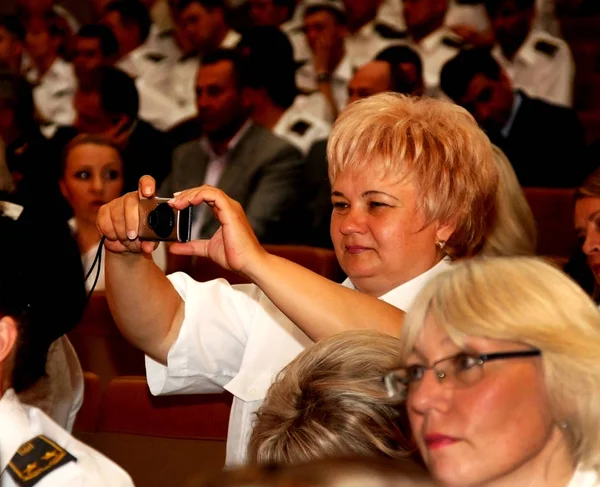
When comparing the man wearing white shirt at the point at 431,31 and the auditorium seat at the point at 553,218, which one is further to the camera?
the man wearing white shirt at the point at 431,31

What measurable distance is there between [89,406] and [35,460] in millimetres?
1020

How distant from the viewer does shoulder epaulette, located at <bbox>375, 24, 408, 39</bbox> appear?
5715 mm

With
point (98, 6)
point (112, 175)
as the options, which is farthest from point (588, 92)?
point (112, 175)

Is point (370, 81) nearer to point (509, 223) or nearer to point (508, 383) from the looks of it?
point (509, 223)

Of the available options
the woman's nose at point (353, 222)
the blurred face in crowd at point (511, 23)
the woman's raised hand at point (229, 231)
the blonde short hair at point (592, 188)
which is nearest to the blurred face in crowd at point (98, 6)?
the blurred face in crowd at point (511, 23)

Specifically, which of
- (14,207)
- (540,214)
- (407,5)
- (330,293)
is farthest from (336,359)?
(407,5)

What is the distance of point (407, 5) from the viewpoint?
551cm

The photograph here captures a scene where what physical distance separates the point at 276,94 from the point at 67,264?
10.9ft

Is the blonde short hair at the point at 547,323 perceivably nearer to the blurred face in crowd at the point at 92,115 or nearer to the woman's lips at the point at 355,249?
the woman's lips at the point at 355,249

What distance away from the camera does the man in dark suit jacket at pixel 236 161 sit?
428cm

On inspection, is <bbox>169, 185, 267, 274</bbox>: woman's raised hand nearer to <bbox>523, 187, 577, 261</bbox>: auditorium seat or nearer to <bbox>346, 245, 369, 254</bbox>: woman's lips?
<bbox>346, 245, 369, 254</bbox>: woman's lips

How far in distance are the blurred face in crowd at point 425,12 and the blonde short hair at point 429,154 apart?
382 centimetres

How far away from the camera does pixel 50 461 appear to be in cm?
113

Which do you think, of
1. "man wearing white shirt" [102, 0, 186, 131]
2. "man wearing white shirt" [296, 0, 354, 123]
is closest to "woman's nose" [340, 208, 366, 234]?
"man wearing white shirt" [296, 0, 354, 123]
